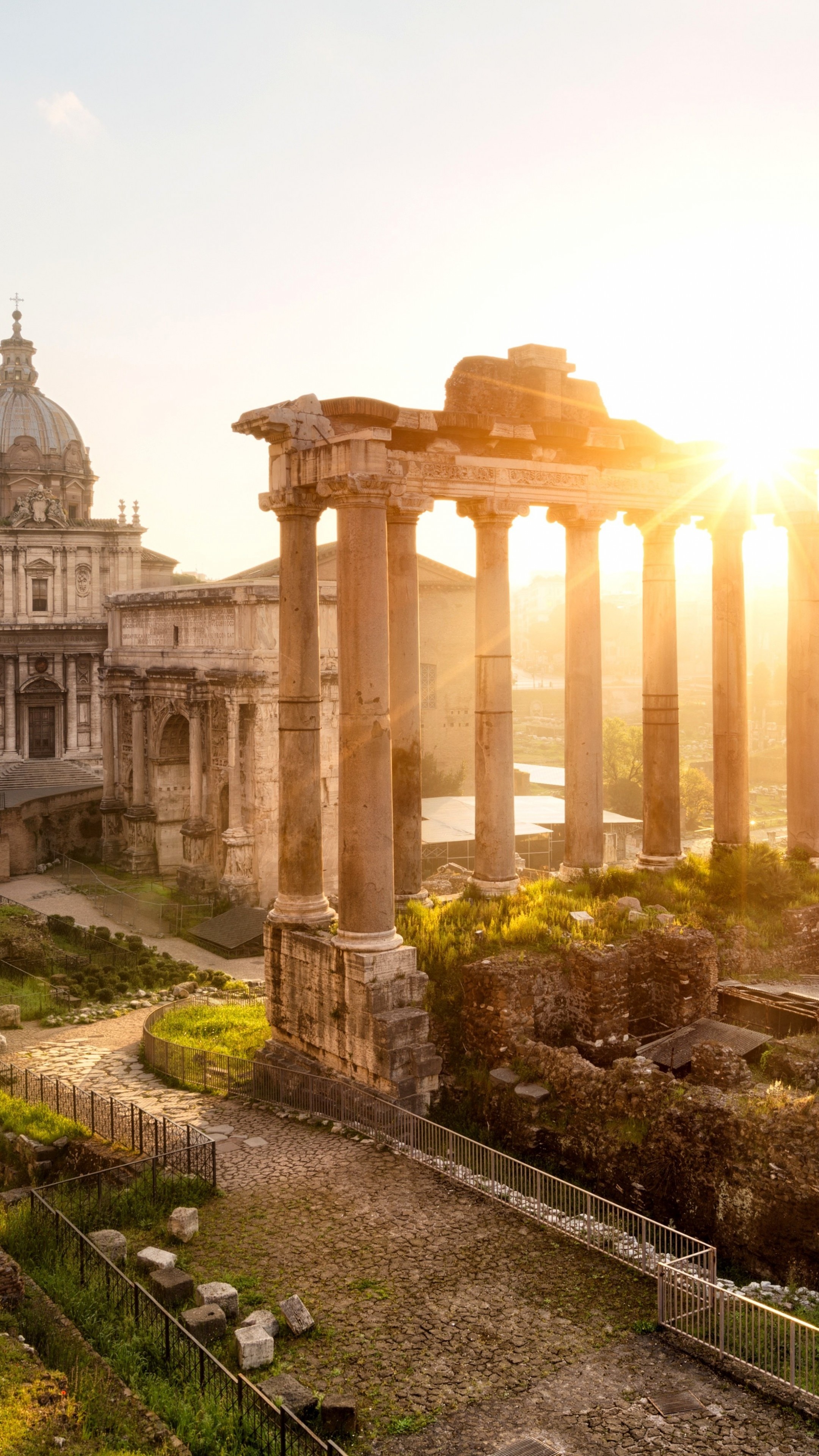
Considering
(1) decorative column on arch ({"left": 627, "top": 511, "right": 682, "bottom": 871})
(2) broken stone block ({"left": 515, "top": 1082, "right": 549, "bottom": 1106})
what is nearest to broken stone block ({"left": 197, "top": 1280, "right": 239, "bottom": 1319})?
(2) broken stone block ({"left": 515, "top": 1082, "right": 549, "bottom": 1106})

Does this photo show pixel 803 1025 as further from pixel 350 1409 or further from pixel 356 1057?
pixel 350 1409

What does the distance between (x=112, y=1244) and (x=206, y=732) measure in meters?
30.2

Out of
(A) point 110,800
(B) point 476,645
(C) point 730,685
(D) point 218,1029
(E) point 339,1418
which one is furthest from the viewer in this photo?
(A) point 110,800

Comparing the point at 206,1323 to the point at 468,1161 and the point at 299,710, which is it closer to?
the point at 468,1161

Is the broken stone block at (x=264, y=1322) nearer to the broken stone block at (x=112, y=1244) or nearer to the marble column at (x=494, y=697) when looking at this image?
the broken stone block at (x=112, y=1244)

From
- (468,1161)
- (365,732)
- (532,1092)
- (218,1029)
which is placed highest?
(365,732)

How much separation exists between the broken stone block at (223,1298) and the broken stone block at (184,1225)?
1299mm

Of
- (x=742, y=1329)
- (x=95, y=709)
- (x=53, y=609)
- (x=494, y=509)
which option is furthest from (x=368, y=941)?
(x=53, y=609)

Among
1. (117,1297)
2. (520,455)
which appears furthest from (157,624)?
(117,1297)

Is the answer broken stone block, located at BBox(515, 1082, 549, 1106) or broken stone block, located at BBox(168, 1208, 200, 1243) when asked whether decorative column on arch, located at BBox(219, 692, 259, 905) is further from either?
broken stone block, located at BBox(168, 1208, 200, 1243)

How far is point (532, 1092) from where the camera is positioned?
14320 millimetres

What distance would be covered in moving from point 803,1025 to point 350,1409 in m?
A: 9.76

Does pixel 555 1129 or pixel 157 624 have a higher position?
pixel 157 624

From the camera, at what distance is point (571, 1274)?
11156 mm
